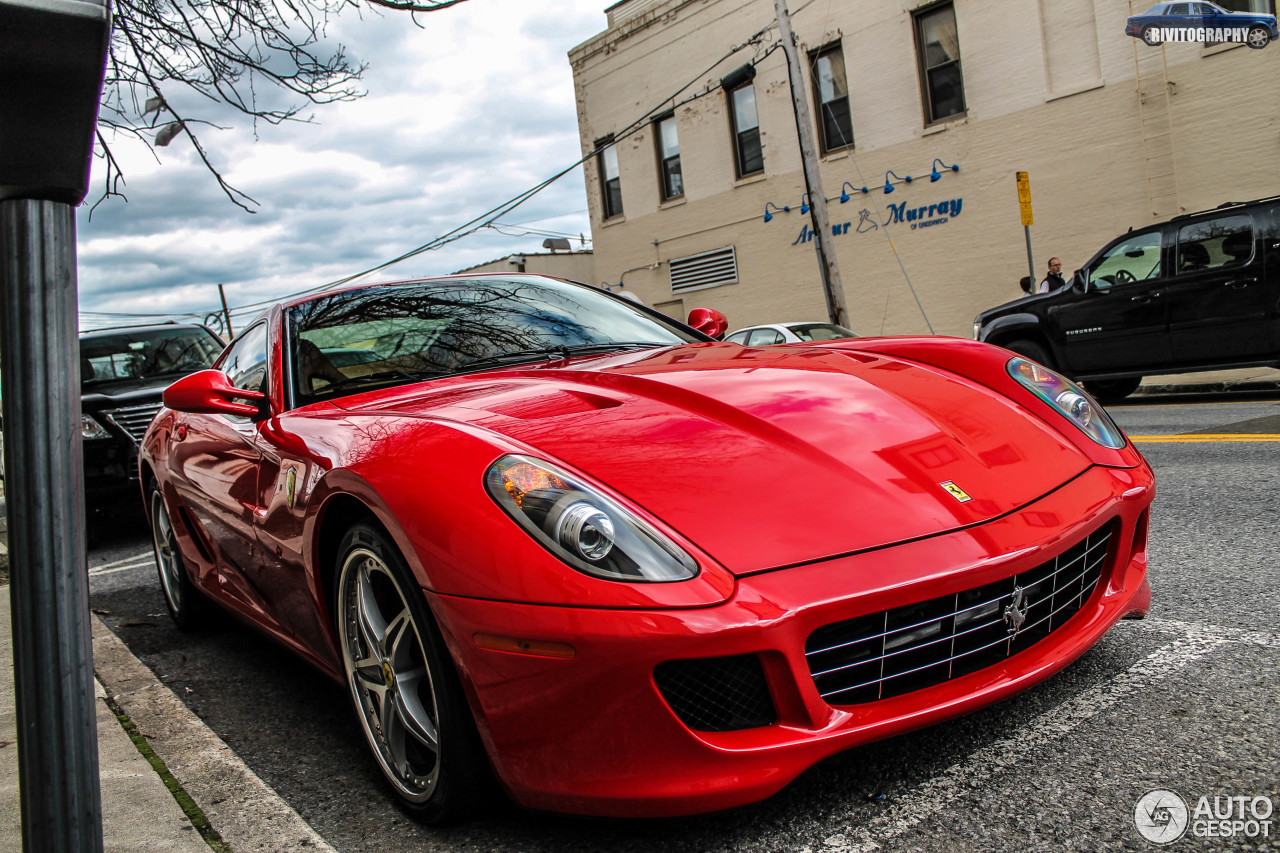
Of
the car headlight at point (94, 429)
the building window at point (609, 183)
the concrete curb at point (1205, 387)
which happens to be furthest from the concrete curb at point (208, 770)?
the building window at point (609, 183)

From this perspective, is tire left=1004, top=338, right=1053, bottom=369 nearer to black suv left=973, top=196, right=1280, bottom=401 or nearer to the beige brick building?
black suv left=973, top=196, right=1280, bottom=401

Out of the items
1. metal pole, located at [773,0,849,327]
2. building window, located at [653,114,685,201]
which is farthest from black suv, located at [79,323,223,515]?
building window, located at [653,114,685,201]

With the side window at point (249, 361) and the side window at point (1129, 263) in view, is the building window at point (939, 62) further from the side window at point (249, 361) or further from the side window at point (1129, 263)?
the side window at point (249, 361)

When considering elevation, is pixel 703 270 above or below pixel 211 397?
above

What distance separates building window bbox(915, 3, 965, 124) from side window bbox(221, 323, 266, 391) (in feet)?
48.7

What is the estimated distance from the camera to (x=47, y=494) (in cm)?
124

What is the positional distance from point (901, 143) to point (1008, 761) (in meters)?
16.6

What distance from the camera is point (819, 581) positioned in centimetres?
188

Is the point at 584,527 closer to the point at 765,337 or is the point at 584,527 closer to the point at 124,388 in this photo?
the point at 124,388

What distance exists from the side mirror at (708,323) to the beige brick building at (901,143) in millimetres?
12454

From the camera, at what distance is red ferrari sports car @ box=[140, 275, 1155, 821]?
1.83m

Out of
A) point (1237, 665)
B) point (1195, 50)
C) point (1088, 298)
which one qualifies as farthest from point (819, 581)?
point (1195, 50)

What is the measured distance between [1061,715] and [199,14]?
6421 millimetres

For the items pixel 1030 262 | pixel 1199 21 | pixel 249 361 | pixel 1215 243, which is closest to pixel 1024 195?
pixel 1030 262
